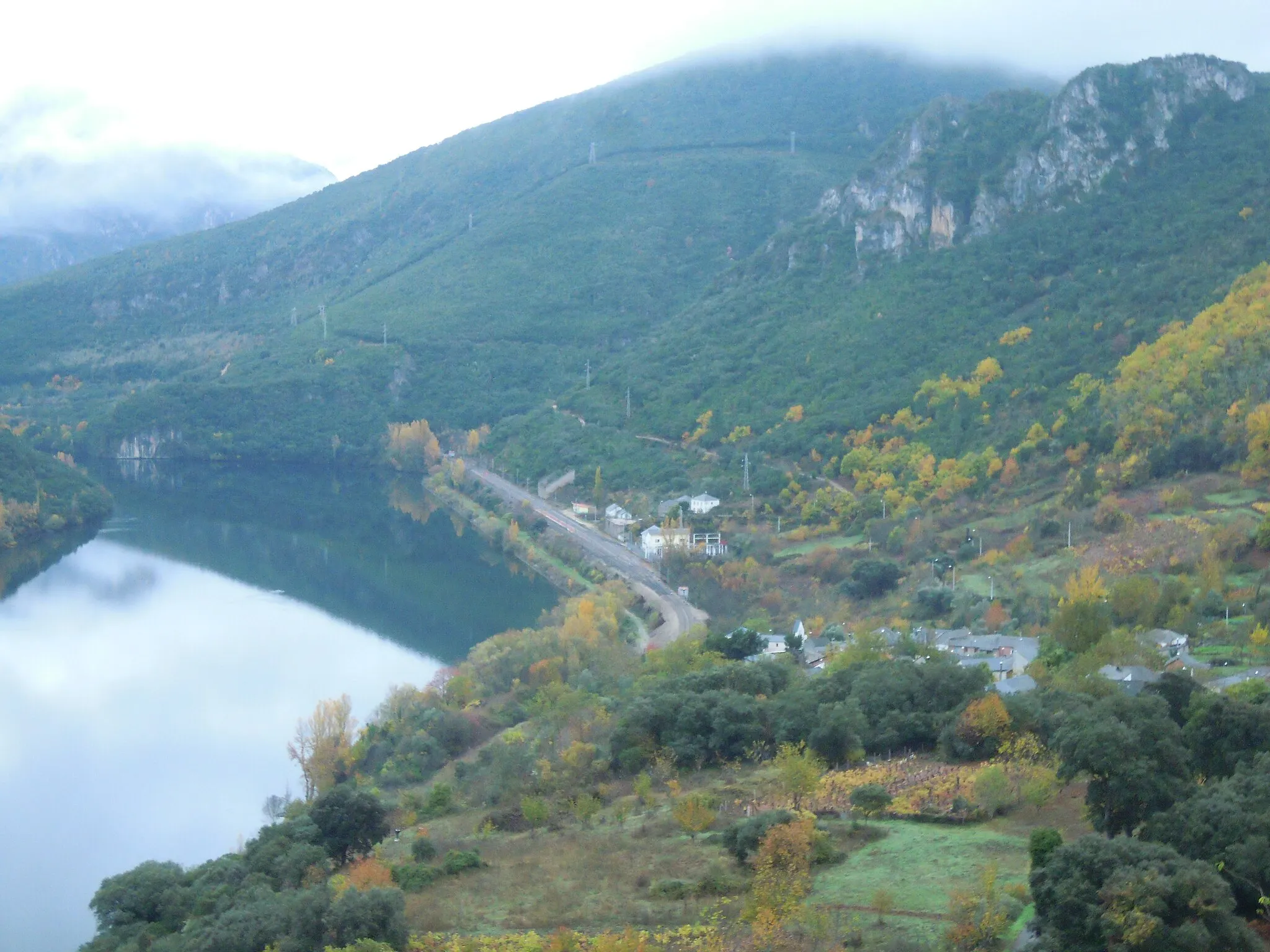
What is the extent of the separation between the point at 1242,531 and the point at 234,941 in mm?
22768

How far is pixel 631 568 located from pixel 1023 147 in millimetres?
28414

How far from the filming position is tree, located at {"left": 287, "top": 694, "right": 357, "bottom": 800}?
88.0 ft

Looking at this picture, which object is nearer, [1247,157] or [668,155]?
[1247,157]

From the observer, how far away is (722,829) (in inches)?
674

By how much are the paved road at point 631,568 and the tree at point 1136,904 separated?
2168 cm

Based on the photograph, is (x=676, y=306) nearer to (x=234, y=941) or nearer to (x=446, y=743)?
(x=446, y=743)

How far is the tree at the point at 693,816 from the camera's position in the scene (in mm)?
16984

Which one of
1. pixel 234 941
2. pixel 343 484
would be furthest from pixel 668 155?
pixel 234 941

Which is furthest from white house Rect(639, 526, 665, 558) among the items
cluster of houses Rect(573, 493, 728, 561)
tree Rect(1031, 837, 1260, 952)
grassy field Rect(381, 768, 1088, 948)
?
tree Rect(1031, 837, 1260, 952)

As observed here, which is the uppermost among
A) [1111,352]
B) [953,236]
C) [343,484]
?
[953,236]

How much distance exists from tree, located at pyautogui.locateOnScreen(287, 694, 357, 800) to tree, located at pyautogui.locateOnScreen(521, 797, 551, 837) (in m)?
Result: 7.47

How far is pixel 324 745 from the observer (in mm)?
27516

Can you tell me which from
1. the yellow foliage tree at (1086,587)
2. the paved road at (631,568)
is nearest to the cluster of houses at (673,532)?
the paved road at (631,568)

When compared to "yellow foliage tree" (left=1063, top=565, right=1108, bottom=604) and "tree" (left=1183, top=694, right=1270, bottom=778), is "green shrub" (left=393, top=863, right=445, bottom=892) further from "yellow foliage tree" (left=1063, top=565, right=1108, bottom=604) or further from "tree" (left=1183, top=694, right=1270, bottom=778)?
"yellow foliage tree" (left=1063, top=565, right=1108, bottom=604)
